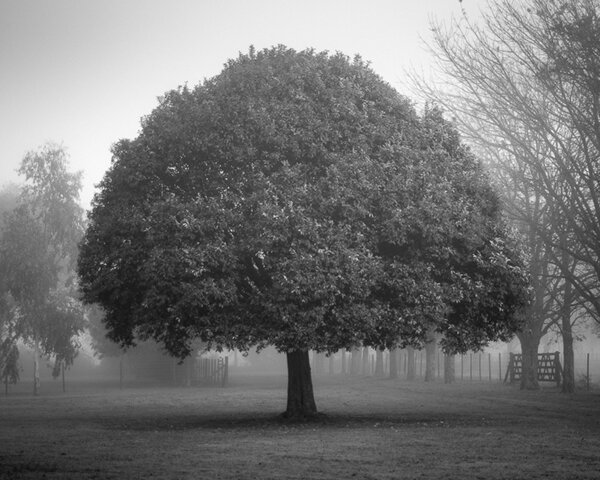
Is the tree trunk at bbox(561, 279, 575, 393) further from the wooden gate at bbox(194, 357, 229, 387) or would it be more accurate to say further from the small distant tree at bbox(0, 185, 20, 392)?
the small distant tree at bbox(0, 185, 20, 392)

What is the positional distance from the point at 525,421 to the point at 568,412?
19.5 ft

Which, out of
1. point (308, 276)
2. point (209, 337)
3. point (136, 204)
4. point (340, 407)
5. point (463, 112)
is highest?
point (463, 112)

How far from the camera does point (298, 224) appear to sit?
2802 cm

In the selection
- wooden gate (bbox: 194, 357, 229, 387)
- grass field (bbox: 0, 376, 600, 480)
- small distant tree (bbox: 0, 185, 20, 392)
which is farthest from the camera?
wooden gate (bbox: 194, 357, 229, 387)

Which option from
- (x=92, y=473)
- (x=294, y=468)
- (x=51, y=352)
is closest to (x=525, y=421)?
(x=294, y=468)

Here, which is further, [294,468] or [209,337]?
[209,337]

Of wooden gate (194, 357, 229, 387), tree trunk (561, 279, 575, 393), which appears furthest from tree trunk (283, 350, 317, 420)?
wooden gate (194, 357, 229, 387)

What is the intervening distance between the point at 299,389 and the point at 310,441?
8.40 m

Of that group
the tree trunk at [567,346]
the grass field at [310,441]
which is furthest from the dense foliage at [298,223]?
the tree trunk at [567,346]

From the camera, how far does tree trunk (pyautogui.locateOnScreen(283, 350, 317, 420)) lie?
32062 mm

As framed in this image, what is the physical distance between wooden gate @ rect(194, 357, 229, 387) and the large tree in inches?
1683

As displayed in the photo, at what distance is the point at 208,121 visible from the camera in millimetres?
30250

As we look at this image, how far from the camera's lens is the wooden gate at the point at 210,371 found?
7509 centimetres

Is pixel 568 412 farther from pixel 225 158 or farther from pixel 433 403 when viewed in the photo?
pixel 225 158
